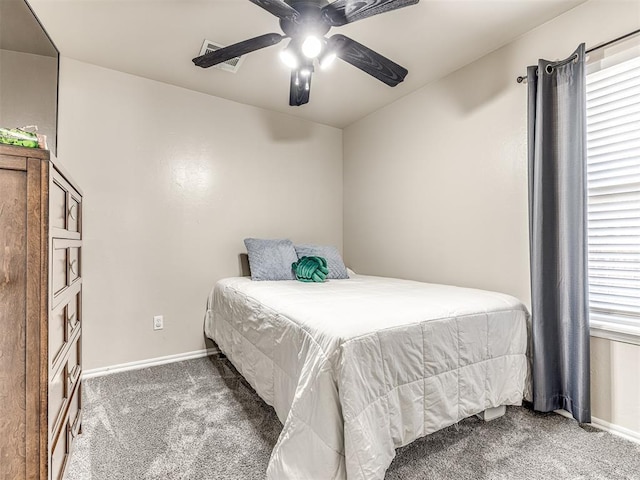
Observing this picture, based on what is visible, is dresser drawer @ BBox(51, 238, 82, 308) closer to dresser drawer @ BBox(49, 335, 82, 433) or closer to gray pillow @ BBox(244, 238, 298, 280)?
dresser drawer @ BBox(49, 335, 82, 433)

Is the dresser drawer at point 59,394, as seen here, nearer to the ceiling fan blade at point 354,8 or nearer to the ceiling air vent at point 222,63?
the ceiling fan blade at point 354,8

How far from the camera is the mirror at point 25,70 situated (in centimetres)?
183

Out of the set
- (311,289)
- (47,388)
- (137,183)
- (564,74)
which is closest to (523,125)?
(564,74)

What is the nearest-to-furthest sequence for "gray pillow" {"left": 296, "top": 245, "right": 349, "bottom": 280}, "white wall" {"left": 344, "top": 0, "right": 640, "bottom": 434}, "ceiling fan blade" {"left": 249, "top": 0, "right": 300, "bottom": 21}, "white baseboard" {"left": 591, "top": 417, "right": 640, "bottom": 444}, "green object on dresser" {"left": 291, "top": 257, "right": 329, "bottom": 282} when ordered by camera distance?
"ceiling fan blade" {"left": 249, "top": 0, "right": 300, "bottom": 21} < "white baseboard" {"left": 591, "top": 417, "right": 640, "bottom": 444} < "white wall" {"left": 344, "top": 0, "right": 640, "bottom": 434} < "green object on dresser" {"left": 291, "top": 257, "right": 329, "bottom": 282} < "gray pillow" {"left": 296, "top": 245, "right": 349, "bottom": 280}

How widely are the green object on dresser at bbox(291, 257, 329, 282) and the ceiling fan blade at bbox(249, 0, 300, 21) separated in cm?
169

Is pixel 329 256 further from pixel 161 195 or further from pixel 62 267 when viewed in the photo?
pixel 62 267

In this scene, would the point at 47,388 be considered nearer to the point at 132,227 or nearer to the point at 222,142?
the point at 132,227

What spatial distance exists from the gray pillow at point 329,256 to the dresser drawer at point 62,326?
1.77 m

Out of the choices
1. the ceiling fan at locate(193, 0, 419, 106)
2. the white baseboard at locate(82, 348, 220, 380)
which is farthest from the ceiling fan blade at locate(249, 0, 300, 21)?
the white baseboard at locate(82, 348, 220, 380)

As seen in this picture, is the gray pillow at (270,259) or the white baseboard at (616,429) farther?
the gray pillow at (270,259)

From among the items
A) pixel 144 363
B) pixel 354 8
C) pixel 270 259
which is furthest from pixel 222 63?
pixel 144 363

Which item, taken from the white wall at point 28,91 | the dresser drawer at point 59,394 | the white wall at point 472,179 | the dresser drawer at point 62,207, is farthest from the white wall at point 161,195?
the dresser drawer at point 59,394

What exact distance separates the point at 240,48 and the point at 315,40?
43 cm

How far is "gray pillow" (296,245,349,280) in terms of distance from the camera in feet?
9.59
